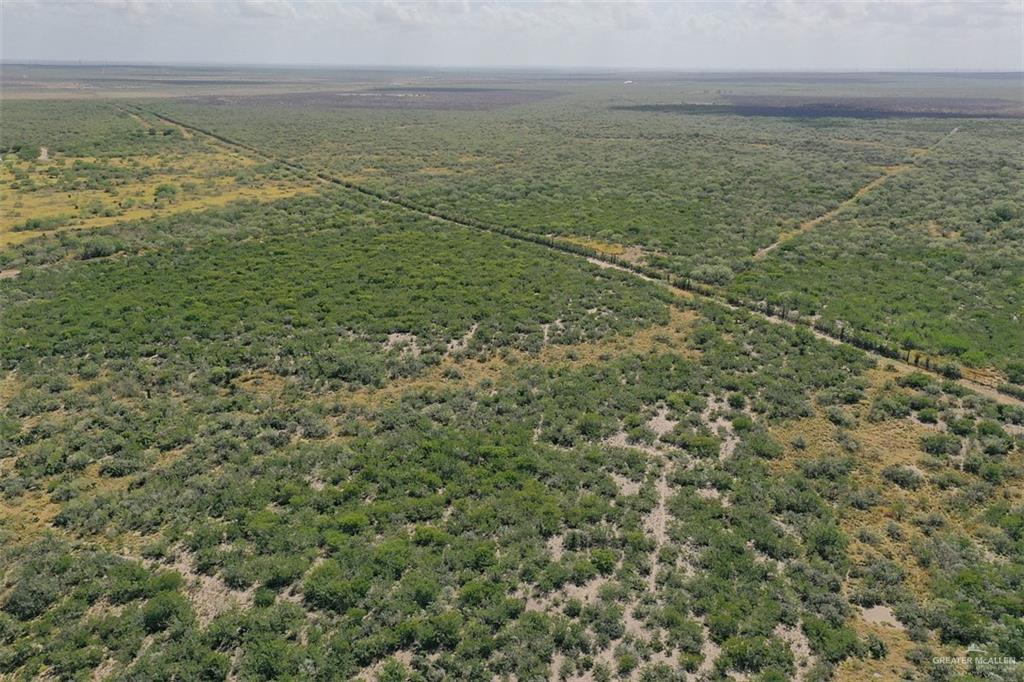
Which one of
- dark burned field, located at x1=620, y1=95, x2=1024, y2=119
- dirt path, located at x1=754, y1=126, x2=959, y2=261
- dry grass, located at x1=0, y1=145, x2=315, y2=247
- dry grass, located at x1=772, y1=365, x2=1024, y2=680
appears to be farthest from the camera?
dark burned field, located at x1=620, y1=95, x2=1024, y2=119

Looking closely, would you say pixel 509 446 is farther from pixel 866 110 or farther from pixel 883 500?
pixel 866 110

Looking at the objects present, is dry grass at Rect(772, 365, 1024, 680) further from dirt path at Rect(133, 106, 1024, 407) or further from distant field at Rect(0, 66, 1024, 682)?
dirt path at Rect(133, 106, 1024, 407)

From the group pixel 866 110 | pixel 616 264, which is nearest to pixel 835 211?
pixel 616 264

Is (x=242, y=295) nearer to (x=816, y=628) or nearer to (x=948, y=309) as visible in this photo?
(x=816, y=628)

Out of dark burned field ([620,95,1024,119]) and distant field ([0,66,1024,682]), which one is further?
dark burned field ([620,95,1024,119])

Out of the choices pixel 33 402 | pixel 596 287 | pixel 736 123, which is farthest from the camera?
pixel 736 123

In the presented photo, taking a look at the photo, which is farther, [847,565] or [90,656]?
[847,565]

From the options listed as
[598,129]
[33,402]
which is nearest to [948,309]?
[33,402]

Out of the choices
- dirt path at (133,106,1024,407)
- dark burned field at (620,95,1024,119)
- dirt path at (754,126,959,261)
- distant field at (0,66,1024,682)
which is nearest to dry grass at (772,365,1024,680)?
distant field at (0,66,1024,682)
